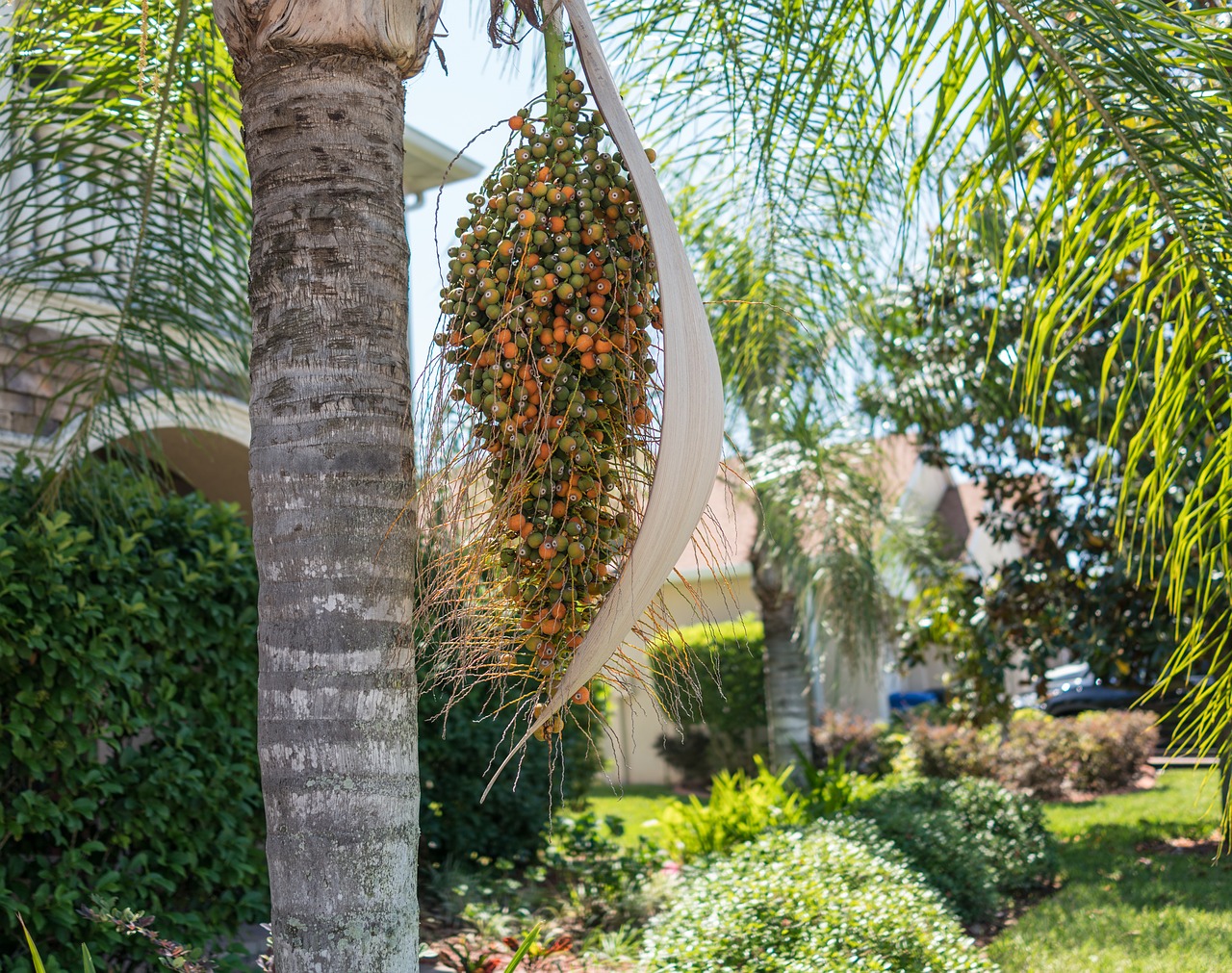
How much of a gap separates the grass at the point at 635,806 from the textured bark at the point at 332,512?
799 centimetres

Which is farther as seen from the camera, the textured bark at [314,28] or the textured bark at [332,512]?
the textured bark at [314,28]

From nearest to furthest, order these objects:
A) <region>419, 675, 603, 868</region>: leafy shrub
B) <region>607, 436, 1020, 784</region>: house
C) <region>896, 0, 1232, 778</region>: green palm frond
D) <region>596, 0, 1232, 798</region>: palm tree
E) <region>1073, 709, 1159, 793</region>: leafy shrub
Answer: <region>607, 436, 1020, 784</region>: house < <region>596, 0, 1232, 798</region>: palm tree < <region>896, 0, 1232, 778</region>: green palm frond < <region>419, 675, 603, 868</region>: leafy shrub < <region>1073, 709, 1159, 793</region>: leafy shrub

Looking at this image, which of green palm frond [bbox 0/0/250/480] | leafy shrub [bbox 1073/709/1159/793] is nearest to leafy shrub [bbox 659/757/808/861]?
green palm frond [bbox 0/0/250/480]

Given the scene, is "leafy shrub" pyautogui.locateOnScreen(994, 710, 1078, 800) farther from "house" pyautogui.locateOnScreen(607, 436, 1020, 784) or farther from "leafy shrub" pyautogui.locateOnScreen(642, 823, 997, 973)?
"leafy shrub" pyautogui.locateOnScreen(642, 823, 997, 973)

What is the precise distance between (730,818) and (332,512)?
5.99m

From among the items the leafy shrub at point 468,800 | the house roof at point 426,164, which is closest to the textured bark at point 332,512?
the leafy shrub at point 468,800

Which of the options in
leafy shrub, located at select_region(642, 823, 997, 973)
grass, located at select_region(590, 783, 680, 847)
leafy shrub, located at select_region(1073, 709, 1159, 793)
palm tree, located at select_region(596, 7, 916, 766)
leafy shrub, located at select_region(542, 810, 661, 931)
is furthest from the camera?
leafy shrub, located at select_region(1073, 709, 1159, 793)

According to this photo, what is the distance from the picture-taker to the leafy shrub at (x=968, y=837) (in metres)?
6.70

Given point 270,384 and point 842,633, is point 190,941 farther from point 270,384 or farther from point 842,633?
point 842,633

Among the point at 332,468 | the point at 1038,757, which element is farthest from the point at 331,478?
the point at 1038,757

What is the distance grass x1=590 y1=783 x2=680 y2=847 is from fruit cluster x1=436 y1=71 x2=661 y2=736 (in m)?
8.19

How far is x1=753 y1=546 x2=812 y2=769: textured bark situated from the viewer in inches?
376

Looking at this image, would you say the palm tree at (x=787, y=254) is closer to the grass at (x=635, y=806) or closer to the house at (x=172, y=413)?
the house at (x=172, y=413)

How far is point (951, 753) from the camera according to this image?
1184 centimetres
